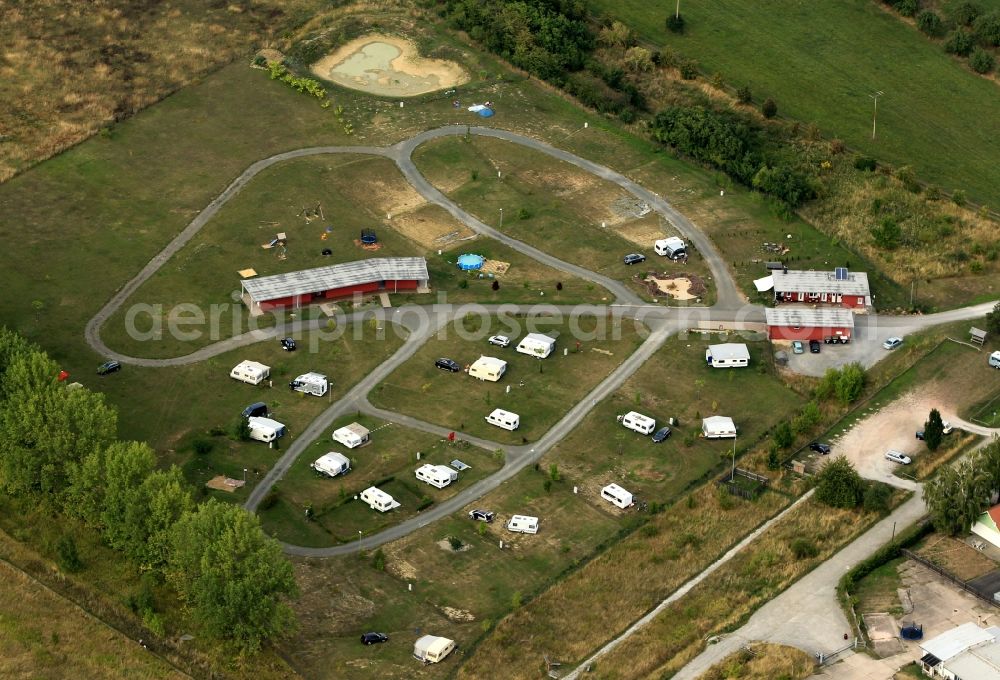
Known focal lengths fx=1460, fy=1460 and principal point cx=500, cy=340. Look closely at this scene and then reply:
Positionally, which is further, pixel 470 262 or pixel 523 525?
pixel 470 262

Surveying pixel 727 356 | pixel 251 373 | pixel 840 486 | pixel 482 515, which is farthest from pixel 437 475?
pixel 840 486

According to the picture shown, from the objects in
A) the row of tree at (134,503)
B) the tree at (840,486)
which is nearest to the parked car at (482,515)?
the row of tree at (134,503)

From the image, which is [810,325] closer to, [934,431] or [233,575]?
[934,431]

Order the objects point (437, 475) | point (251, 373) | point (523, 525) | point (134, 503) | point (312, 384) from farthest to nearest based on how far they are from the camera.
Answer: point (251, 373), point (312, 384), point (437, 475), point (523, 525), point (134, 503)

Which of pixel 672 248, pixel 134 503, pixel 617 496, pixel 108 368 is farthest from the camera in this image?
pixel 672 248

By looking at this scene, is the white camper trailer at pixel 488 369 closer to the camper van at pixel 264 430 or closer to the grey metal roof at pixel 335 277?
the grey metal roof at pixel 335 277

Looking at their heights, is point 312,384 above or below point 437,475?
below

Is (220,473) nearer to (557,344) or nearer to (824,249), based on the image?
(557,344)

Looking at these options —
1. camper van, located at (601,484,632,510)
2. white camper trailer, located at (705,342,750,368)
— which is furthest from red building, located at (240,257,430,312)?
camper van, located at (601,484,632,510)
